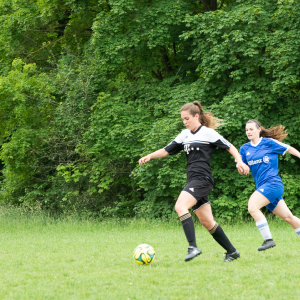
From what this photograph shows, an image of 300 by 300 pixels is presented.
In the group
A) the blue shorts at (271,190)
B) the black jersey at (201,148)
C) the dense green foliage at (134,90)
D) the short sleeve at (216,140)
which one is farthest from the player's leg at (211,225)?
the dense green foliage at (134,90)

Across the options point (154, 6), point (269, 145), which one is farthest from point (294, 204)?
point (154, 6)

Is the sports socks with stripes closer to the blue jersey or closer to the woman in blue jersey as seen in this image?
the woman in blue jersey

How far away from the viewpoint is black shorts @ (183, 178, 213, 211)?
5.44m

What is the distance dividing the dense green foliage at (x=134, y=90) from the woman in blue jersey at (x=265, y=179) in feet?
13.2

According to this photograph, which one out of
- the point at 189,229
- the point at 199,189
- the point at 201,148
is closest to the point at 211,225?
the point at 189,229

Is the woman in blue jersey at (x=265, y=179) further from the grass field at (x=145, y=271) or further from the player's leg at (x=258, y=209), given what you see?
the grass field at (x=145, y=271)

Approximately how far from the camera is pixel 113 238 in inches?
397

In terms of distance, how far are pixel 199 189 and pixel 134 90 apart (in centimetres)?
1015

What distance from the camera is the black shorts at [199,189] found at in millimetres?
5438

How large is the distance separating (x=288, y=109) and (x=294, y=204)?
9.43ft

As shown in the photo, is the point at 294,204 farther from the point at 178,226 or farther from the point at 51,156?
the point at 51,156

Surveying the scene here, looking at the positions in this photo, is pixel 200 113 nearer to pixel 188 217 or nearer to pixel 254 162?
pixel 254 162

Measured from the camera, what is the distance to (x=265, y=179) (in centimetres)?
622

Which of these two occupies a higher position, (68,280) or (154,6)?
(154,6)
